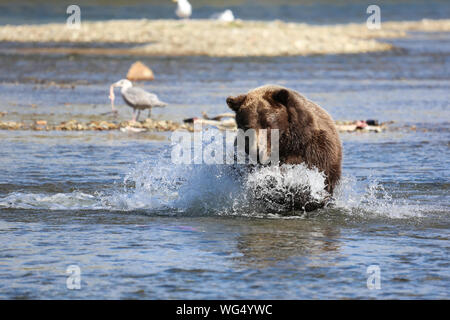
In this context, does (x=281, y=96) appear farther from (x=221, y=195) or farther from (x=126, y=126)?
(x=126, y=126)

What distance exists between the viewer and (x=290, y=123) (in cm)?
839

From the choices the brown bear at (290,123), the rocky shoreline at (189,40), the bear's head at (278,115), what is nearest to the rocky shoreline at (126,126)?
the brown bear at (290,123)

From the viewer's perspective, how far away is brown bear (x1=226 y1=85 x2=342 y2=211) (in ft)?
27.1

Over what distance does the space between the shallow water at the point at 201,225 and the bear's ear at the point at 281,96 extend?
3.57 feet

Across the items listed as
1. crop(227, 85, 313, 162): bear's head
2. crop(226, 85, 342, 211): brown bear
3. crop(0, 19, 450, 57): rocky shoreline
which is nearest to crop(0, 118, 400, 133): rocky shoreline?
crop(226, 85, 342, 211): brown bear

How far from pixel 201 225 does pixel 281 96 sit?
1415mm

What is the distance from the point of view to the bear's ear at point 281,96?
8297 mm

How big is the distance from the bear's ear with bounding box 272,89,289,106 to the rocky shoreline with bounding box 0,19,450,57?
105 feet

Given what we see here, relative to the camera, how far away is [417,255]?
714 centimetres

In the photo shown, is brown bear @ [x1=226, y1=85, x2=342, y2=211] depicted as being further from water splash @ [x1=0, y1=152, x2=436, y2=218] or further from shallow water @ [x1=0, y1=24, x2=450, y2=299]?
shallow water @ [x1=0, y1=24, x2=450, y2=299]

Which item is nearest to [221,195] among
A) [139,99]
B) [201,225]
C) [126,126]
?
[201,225]

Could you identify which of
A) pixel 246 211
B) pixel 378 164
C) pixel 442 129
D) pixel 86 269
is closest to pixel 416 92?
pixel 442 129
